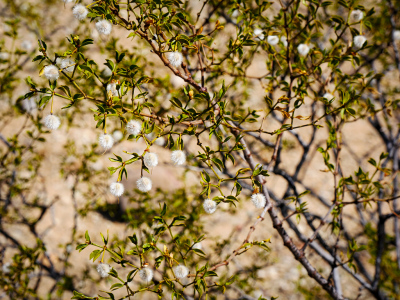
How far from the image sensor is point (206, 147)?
83 centimetres

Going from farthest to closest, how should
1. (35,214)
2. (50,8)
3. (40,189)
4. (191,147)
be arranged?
1. (50,8)
2. (191,147)
3. (40,189)
4. (35,214)

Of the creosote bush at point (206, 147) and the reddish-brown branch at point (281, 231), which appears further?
the reddish-brown branch at point (281, 231)

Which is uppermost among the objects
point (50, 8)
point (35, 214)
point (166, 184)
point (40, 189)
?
point (50, 8)

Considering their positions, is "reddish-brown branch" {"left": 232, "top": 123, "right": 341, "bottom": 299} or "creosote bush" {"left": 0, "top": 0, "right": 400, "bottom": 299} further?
"reddish-brown branch" {"left": 232, "top": 123, "right": 341, "bottom": 299}

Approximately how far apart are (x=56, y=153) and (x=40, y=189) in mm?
454

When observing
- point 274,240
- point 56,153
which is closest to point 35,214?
point 56,153

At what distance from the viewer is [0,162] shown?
165cm

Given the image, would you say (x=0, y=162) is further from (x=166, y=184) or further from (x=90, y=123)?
(x=90, y=123)

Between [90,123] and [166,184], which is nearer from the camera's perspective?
[166,184]

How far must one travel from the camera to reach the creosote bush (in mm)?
833

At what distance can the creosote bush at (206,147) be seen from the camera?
0.83 metres

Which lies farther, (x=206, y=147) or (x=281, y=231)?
(x=281, y=231)

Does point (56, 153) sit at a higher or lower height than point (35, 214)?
higher

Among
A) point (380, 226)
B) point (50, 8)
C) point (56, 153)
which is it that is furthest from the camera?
point (50, 8)
